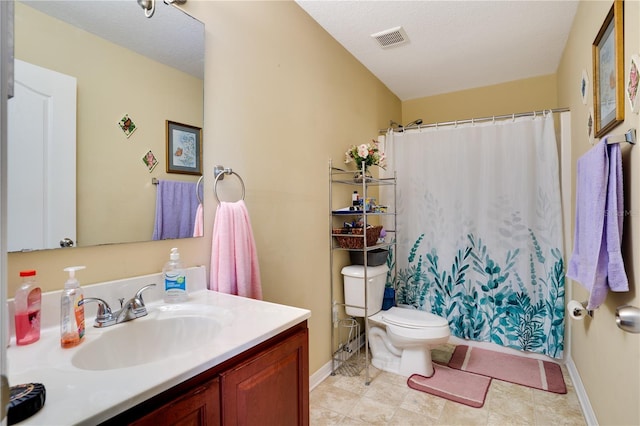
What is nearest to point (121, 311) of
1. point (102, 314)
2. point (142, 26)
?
point (102, 314)

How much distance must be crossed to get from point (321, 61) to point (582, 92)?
5.32 feet

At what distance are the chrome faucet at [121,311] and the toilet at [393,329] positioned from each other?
5.10 ft

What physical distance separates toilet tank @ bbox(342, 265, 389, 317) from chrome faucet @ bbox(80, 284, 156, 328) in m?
1.54

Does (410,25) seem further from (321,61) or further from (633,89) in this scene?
(633,89)

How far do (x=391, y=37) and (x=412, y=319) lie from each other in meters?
2.01

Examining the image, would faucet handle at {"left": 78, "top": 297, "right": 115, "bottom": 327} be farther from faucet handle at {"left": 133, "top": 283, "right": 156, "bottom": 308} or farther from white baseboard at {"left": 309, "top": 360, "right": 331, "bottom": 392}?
white baseboard at {"left": 309, "top": 360, "right": 331, "bottom": 392}

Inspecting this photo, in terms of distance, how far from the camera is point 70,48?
1.05m

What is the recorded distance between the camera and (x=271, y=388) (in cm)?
100

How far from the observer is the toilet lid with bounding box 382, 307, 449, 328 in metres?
2.29

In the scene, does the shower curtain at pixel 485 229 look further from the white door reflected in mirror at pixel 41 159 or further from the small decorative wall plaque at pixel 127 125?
the white door reflected in mirror at pixel 41 159

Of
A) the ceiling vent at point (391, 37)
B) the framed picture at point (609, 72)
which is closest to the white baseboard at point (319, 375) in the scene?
the framed picture at point (609, 72)

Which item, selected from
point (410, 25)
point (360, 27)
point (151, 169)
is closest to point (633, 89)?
point (410, 25)

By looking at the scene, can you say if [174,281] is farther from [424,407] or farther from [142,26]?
[424,407]

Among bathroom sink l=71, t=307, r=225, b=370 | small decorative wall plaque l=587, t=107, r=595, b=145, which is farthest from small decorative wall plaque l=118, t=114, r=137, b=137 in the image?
small decorative wall plaque l=587, t=107, r=595, b=145
